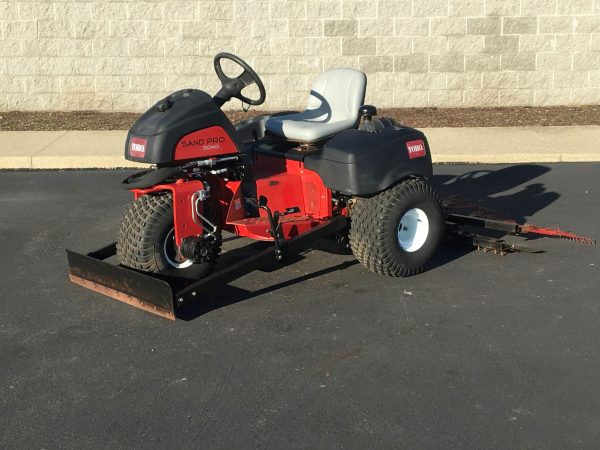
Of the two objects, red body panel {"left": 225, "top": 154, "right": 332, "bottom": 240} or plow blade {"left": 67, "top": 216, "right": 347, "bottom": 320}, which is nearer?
plow blade {"left": 67, "top": 216, "right": 347, "bottom": 320}

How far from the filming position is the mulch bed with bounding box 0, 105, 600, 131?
1141 centimetres

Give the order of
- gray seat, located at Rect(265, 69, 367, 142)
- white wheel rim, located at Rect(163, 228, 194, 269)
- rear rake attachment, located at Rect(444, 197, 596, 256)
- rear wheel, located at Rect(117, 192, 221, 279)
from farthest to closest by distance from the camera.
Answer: rear rake attachment, located at Rect(444, 197, 596, 256) → gray seat, located at Rect(265, 69, 367, 142) → white wheel rim, located at Rect(163, 228, 194, 269) → rear wheel, located at Rect(117, 192, 221, 279)

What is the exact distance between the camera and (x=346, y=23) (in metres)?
11.8

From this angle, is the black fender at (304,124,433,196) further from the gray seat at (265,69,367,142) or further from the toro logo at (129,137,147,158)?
the toro logo at (129,137,147,158)

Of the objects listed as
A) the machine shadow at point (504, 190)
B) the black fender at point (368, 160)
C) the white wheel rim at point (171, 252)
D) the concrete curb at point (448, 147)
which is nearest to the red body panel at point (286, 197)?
the black fender at point (368, 160)

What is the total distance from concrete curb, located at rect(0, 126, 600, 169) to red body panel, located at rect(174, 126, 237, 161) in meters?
4.29

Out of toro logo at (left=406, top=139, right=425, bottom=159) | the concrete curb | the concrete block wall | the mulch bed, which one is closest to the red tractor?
toro logo at (left=406, top=139, right=425, bottom=159)

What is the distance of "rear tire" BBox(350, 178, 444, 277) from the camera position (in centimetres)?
584

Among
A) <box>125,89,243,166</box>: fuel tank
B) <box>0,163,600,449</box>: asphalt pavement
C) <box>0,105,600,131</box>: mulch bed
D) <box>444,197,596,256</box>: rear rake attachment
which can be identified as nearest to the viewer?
<box>0,163,600,449</box>: asphalt pavement

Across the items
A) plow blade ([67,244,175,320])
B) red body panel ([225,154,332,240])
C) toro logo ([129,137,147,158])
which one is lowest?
plow blade ([67,244,175,320])

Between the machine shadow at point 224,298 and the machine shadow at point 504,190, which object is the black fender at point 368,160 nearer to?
the machine shadow at point 224,298

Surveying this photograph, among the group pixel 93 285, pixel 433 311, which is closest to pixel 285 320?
pixel 433 311

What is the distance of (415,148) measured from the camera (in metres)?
6.07

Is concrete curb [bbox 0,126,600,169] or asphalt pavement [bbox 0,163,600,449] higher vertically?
concrete curb [bbox 0,126,600,169]
